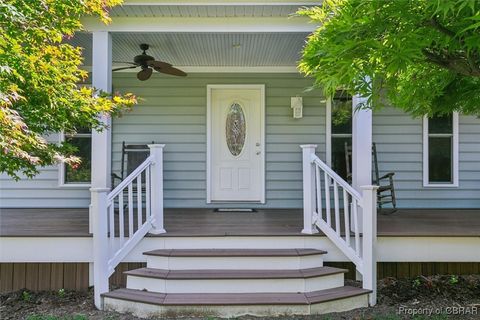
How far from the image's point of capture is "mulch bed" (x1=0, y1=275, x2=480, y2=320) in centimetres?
322

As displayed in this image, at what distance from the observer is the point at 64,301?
12.1 ft

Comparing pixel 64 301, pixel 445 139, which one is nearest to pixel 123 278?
pixel 64 301

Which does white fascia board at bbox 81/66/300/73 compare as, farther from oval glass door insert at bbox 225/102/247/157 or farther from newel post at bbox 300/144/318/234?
newel post at bbox 300/144/318/234

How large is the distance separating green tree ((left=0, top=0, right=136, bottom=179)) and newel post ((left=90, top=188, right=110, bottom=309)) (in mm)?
491

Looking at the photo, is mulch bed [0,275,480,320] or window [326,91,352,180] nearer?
mulch bed [0,275,480,320]

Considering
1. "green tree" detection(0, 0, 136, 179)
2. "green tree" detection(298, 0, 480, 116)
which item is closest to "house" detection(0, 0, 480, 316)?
A: "green tree" detection(0, 0, 136, 179)

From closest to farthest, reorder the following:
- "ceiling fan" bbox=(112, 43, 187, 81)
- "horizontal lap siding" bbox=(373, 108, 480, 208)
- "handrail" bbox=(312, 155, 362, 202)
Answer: "handrail" bbox=(312, 155, 362, 202) < "ceiling fan" bbox=(112, 43, 187, 81) < "horizontal lap siding" bbox=(373, 108, 480, 208)

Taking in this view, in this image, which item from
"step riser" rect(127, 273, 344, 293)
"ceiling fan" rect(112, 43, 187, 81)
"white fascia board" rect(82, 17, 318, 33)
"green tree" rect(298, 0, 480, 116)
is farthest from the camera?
"ceiling fan" rect(112, 43, 187, 81)

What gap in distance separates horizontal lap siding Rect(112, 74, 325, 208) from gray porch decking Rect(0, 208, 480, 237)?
0.44 meters

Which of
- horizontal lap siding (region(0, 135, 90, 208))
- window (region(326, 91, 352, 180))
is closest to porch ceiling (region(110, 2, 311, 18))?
window (region(326, 91, 352, 180))

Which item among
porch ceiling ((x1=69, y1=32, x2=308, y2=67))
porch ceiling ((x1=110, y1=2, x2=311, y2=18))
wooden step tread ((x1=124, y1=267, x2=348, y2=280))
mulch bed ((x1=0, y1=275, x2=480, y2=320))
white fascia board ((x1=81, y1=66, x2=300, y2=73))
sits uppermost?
porch ceiling ((x1=110, y1=2, x2=311, y2=18))

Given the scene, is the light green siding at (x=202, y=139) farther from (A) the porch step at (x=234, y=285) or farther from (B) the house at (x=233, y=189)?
(A) the porch step at (x=234, y=285)

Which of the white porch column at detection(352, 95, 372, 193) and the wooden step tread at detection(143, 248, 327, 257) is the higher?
the white porch column at detection(352, 95, 372, 193)

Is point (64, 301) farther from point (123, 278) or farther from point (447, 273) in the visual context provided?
point (447, 273)
